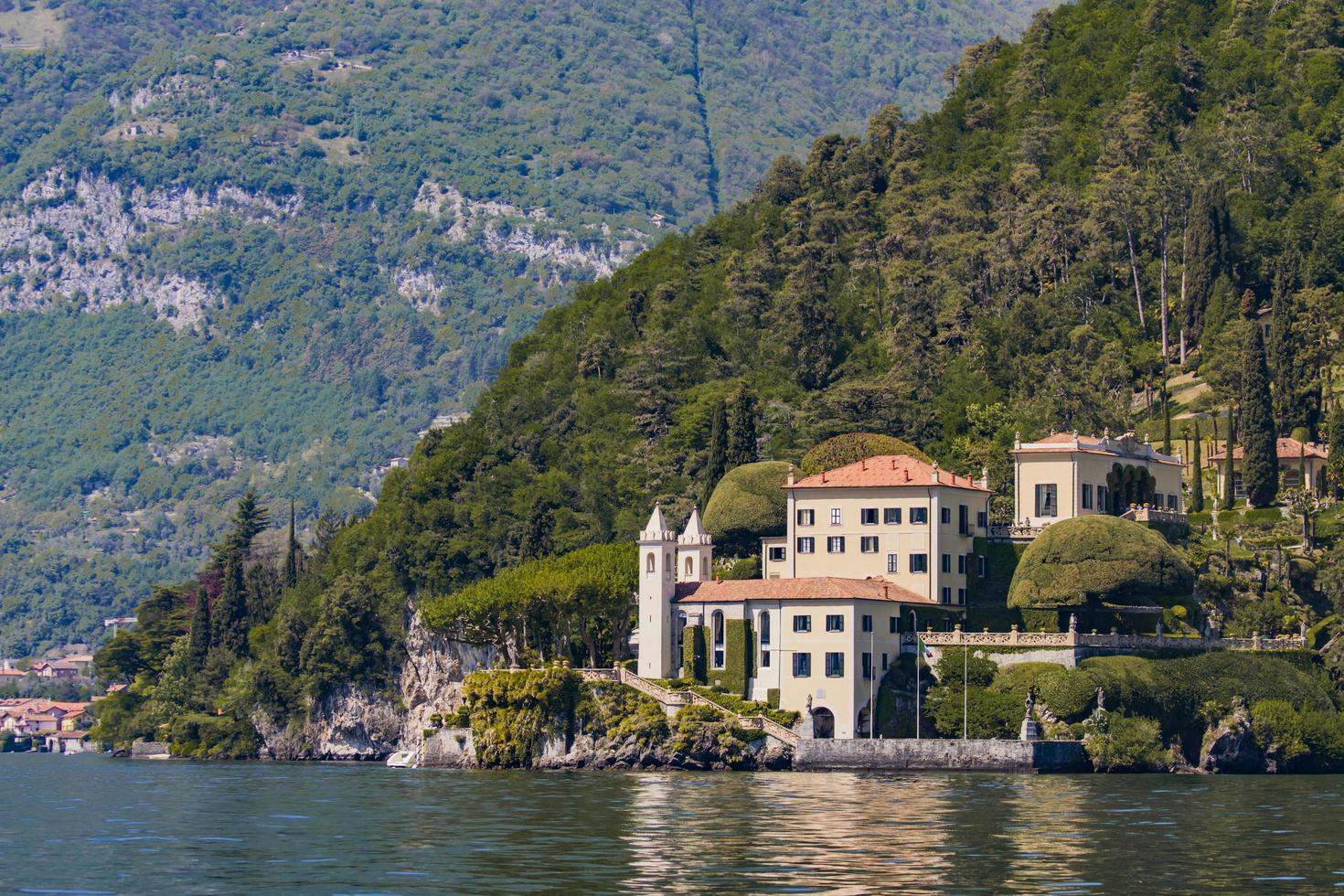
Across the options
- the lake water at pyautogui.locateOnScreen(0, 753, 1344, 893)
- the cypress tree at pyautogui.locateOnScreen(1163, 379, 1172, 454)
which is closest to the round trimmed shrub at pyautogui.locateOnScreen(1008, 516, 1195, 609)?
the lake water at pyautogui.locateOnScreen(0, 753, 1344, 893)

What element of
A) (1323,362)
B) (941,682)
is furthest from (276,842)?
(1323,362)

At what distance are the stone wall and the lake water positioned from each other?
2050mm

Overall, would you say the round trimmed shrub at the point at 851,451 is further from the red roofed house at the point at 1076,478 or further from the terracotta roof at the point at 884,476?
the red roofed house at the point at 1076,478

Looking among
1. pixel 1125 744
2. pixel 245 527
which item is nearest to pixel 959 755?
pixel 1125 744

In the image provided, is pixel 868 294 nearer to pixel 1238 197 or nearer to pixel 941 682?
pixel 1238 197

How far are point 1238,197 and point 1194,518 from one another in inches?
1560

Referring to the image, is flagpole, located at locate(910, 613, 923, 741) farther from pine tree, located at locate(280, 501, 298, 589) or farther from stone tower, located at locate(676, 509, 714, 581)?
pine tree, located at locate(280, 501, 298, 589)

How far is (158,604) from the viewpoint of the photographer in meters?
193

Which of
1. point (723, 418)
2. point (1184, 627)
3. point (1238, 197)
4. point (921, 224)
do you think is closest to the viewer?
point (1184, 627)

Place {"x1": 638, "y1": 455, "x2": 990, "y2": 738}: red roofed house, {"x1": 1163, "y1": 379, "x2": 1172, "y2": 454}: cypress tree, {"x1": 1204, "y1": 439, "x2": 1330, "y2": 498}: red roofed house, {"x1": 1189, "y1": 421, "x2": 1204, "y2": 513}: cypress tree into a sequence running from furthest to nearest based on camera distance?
{"x1": 1163, "y1": 379, "x2": 1172, "y2": 454}: cypress tree → {"x1": 1189, "y1": 421, "x2": 1204, "y2": 513}: cypress tree → {"x1": 1204, "y1": 439, "x2": 1330, "y2": 498}: red roofed house → {"x1": 638, "y1": 455, "x2": 990, "y2": 738}: red roofed house

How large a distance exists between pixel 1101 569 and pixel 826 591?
1285 cm

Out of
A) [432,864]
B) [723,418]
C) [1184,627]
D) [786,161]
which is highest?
[786,161]

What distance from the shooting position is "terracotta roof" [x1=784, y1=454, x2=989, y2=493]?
12275cm

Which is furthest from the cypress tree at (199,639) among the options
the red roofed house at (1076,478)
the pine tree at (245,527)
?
the red roofed house at (1076,478)
